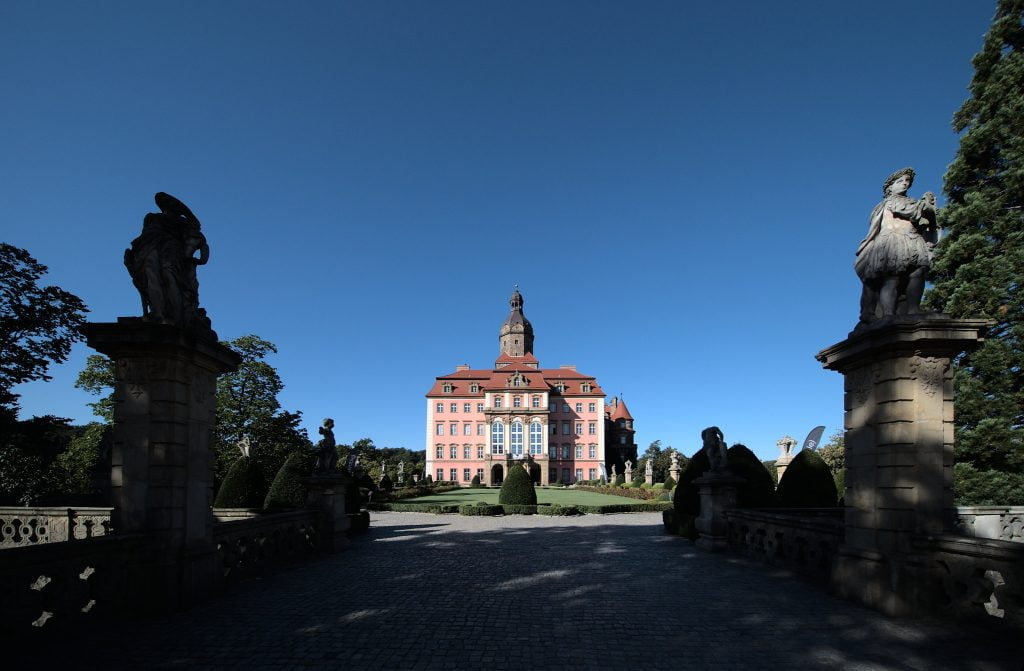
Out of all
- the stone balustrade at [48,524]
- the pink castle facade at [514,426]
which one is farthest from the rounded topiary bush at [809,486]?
the pink castle facade at [514,426]

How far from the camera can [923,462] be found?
604 centimetres

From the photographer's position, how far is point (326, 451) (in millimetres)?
12594

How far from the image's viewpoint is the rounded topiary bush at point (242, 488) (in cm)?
1440

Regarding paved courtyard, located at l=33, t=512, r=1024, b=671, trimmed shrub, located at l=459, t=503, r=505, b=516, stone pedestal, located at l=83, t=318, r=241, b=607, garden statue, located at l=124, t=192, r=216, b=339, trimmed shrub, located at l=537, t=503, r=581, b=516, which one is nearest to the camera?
paved courtyard, located at l=33, t=512, r=1024, b=671

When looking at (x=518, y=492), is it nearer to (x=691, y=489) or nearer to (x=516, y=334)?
(x=691, y=489)

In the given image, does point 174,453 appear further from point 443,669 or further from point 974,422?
point 974,422

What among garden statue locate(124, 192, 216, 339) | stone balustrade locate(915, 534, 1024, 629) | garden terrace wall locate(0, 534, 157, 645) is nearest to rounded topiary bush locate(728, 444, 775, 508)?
stone balustrade locate(915, 534, 1024, 629)

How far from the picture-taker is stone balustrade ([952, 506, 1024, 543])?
986 cm

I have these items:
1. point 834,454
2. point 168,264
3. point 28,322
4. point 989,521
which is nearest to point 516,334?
point 834,454

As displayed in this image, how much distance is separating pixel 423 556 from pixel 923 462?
27.9 feet

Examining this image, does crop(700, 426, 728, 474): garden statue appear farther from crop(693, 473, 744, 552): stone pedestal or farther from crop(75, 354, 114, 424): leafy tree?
crop(75, 354, 114, 424): leafy tree

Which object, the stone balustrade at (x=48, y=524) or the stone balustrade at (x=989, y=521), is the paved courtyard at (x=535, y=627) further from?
the stone balustrade at (x=48, y=524)

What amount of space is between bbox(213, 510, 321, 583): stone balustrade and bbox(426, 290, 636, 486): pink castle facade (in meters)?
53.8

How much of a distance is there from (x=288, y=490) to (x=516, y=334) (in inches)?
2697
